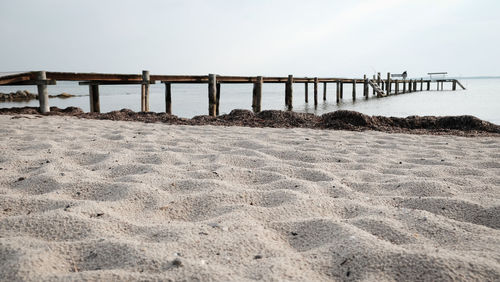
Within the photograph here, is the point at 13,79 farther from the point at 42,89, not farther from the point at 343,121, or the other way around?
the point at 343,121

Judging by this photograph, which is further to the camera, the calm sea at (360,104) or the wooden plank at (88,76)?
the calm sea at (360,104)

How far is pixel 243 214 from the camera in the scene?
1970 mm

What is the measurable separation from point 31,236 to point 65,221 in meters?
0.16

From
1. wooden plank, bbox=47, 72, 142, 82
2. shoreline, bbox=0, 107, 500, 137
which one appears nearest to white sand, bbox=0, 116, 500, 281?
shoreline, bbox=0, 107, 500, 137

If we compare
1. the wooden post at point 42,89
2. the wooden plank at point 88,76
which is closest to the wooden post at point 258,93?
the wooden plank at point 88,76

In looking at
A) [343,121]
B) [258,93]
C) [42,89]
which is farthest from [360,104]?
[42,89]

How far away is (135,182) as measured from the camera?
8.22 ft

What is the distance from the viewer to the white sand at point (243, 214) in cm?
140

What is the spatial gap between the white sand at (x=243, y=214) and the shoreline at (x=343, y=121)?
2.54 meters

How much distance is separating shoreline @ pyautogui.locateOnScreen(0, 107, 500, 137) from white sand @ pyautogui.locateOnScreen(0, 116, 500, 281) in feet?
8.33

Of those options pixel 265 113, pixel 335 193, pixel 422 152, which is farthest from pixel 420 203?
pixel 265 113

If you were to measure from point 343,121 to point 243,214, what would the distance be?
17.0 ft

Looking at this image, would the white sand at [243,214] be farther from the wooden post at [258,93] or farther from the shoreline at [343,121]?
the wooden post at [258,93]

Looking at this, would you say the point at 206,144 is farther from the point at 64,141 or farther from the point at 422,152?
the point at 422,152
